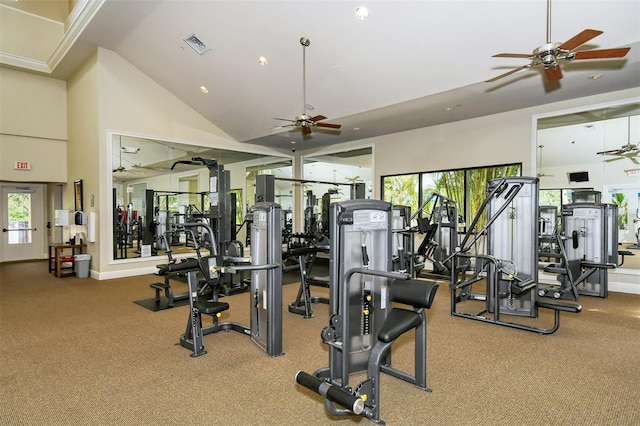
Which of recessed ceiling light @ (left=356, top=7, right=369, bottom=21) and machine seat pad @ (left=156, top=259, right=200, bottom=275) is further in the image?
recessed ceiling light @ (left=356, top=7, right=369, bottom=21)

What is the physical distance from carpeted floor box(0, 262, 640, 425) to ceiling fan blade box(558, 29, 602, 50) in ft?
9.38

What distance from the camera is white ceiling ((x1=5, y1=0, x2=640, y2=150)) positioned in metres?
4.39

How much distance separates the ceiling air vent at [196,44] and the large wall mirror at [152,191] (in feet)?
6.88

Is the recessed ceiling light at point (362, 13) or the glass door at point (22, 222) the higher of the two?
the recessed ceiling light at point (362, 13)

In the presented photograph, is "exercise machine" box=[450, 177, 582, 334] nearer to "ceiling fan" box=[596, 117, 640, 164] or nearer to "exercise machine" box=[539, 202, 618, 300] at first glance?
"exercise machine" box=[539, 202, 618, 300]

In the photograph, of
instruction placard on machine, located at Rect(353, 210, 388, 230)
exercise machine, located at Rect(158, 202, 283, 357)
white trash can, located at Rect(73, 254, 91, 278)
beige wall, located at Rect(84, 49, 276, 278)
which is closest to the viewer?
instruction placard on machine, located at Rect(353, 210, 388, 230)

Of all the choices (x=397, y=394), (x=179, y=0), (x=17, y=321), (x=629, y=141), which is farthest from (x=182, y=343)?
(x=629, y=141)

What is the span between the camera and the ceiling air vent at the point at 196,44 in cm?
642

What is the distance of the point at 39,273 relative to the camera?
26.2ft

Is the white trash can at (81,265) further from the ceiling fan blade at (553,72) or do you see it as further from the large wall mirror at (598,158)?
the large wall mirror at (598,158)

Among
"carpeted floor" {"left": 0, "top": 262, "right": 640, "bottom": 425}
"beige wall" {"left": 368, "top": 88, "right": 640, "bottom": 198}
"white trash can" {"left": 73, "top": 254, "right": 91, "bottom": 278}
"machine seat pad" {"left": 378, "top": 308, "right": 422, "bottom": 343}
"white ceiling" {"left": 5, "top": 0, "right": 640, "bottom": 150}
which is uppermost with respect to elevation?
"white ceiling" {"left": 5, "top": 0, "right": 640, "bottom": 150}

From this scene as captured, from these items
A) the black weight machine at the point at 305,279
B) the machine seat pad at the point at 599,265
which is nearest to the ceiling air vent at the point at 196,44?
the black weight machine at the point at 305,279

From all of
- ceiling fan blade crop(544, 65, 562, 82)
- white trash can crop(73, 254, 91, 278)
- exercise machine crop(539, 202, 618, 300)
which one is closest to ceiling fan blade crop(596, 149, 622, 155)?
exercise machine crop(539, 202, 618, 300)

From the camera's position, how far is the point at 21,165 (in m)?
8.27
